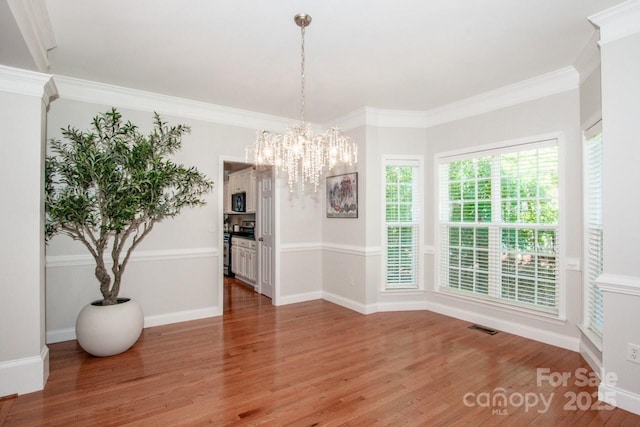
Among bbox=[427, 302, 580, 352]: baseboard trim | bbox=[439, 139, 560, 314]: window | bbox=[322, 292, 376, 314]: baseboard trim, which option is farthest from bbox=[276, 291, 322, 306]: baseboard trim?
bbox=[439, 139, 560, 314]: window

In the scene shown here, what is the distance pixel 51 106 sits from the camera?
3.52 meters

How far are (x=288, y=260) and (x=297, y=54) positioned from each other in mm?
3023

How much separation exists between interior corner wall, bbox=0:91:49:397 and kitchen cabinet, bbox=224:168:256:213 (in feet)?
11.1

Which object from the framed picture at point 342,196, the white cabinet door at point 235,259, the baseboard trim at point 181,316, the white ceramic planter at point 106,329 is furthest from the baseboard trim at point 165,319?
the white cabinet door at point 235,259

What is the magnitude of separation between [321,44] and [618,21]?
2171 mm

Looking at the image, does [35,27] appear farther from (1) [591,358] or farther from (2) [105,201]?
(1) [591,358]

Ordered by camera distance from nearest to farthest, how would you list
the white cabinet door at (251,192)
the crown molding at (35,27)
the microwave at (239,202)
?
1. the crown molding at (35,27)
2. the white cabinet door at (251,192)
3. the microwave at (239,202)

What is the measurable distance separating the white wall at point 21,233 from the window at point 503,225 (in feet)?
14.3

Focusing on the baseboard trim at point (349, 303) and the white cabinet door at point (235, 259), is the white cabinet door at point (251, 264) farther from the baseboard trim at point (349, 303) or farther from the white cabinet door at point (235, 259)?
the baseboard trim at point (349, 303)

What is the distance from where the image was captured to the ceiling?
233 centimetres

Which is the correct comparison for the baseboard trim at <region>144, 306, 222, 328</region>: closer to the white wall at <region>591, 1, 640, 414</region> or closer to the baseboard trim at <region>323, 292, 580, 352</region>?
the baseboard trim at <region>323, 292, 580, 352</region>

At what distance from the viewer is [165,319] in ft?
13.4

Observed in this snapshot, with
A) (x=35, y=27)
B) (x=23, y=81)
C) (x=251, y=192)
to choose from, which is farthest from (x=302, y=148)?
(x=251, y=192)

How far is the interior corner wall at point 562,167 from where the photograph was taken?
10.7ft
